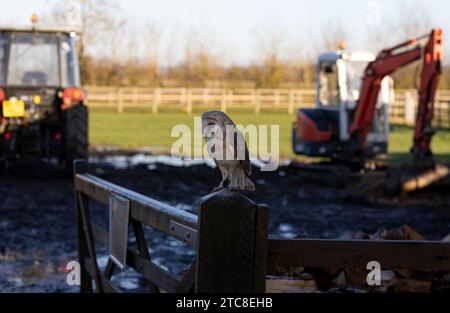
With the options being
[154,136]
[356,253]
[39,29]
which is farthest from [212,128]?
[154,136]

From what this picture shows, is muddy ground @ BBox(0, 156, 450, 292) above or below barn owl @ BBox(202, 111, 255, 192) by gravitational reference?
below

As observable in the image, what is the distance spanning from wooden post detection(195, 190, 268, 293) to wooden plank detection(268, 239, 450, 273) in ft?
0.28

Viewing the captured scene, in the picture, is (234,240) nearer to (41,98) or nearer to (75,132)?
(75,132)

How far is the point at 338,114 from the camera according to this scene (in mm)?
18250

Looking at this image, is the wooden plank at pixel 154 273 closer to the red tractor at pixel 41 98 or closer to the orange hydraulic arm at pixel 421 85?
the red tractor at pixel 41 98

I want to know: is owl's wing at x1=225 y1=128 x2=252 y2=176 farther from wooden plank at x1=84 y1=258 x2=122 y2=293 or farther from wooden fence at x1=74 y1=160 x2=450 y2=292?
wooden plank at x1=84 y1=258 x2=122 y2=293

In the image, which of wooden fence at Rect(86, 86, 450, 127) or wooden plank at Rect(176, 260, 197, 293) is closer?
wooden plank at Rect(176, 260, 197, 293)

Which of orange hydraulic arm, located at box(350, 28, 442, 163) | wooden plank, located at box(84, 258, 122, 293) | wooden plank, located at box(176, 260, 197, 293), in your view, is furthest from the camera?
orange hydraulic arm, located at box(350, 28, 442, 163)

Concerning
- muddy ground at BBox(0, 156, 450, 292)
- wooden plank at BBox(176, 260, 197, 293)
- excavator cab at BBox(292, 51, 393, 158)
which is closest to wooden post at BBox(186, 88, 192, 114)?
excavator cab at BBox(292, 51, 393, 158)

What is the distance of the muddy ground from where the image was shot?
834 centimetres

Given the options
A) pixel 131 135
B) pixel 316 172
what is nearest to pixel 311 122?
pixel 316 172

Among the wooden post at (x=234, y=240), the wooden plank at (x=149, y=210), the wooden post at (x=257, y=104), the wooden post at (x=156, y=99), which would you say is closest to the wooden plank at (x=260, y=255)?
the wooden post at (x=234, y=240)

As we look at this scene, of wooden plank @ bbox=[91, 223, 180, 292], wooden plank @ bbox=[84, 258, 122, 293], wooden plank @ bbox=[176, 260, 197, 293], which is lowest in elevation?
wooden plank @ bbox=[84, 258, 122, 293]
